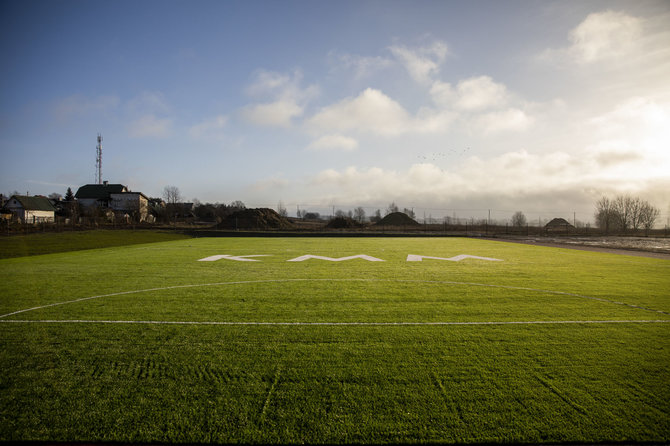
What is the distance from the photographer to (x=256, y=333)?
5211 mm

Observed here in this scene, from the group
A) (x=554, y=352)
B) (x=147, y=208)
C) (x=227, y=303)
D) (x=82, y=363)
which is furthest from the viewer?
(x=147, y=208)

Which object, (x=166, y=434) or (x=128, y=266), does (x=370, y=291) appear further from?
(x=128, y=266)

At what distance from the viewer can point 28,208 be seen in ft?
187

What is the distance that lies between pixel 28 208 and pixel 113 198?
1453 centimetres

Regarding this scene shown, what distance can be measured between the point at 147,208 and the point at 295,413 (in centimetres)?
7977

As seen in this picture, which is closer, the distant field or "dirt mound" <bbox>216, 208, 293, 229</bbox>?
the distant field

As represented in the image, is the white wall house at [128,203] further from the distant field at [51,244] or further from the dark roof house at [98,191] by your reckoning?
the distant field at [51,244]

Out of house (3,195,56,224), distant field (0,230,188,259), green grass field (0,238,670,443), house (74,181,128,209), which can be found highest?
house (74,181,128,209)

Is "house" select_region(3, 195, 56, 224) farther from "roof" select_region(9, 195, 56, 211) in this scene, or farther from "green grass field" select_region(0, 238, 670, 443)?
"green grass field" select_region(0, 238, 670, 443)

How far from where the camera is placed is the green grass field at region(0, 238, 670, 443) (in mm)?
2980

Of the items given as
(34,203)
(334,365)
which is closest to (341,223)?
(34,203)

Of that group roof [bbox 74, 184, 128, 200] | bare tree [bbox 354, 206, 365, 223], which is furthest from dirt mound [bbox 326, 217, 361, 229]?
roof [bbox 74, 184, 128, 200]

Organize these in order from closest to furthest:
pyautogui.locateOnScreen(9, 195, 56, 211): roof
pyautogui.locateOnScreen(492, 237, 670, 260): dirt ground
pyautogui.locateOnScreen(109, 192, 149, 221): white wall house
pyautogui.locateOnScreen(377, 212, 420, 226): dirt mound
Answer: pyautogui.locateOnScreen(492, 237, 670, 260): dirt ground, pyautogui.locateOnScreen(9, 195, 56, 211): roof, pyautogui.locateOnScreen(109, 192, 149, 221): white wall house, pyautogui.locateOnScreen(377, 212, 420, 226): dirt mound

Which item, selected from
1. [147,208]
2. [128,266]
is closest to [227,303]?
[128,266]
